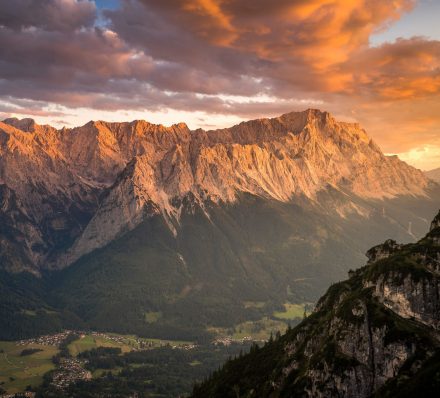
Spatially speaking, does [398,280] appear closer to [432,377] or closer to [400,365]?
[400,365]

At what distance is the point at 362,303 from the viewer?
182 m

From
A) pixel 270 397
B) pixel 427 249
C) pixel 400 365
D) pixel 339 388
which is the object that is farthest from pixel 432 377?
pixel 270 397

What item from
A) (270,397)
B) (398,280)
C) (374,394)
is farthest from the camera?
(270,397)

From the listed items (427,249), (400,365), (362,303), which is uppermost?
(427,249)

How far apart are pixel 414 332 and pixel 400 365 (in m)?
9.01

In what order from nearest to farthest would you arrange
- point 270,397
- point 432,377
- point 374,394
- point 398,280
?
point 432,377 < point 374,394 < point 398,280 < point 270,397

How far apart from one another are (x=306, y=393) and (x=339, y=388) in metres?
11.1

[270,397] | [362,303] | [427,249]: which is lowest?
[270,397]

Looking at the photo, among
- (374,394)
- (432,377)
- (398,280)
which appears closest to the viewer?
(432,377)

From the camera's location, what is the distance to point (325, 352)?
589ft

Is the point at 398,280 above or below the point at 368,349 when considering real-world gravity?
above

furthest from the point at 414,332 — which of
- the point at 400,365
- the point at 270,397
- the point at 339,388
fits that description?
the point at 270,397

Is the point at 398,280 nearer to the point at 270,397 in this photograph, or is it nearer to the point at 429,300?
the point at 429,300

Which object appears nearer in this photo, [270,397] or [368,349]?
[368,349]
